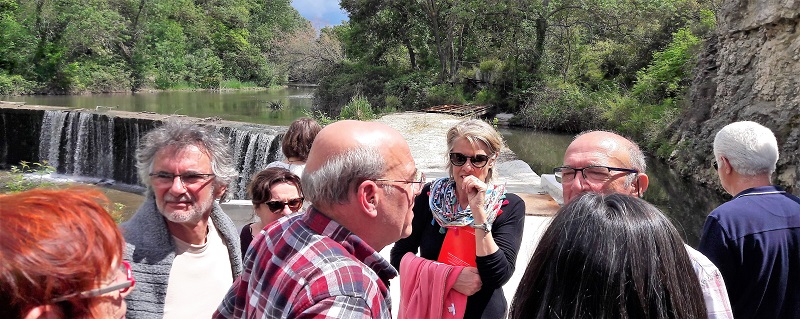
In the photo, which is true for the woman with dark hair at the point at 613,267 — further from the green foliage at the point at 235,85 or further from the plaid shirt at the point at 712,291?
the green foliage at the point at 235,85

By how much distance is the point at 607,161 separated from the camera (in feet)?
6.70

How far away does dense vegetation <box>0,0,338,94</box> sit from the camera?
28.5 metres

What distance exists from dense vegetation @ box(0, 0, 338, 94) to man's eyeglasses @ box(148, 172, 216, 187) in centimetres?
2792

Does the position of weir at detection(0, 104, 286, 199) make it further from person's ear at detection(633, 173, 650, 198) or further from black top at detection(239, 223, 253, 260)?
person's ear at detection(633, 173, 650, 198)

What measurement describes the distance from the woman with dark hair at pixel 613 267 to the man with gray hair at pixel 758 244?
0.91m

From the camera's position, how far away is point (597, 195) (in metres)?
1.26

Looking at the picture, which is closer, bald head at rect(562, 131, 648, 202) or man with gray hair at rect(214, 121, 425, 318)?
man with gray hair at rect(214, 121, 425, 318)

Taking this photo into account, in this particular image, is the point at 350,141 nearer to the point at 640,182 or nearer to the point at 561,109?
the point at 640,182

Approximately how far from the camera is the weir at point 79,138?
1237cm

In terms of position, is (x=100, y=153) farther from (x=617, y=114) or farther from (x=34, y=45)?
(x=34, y=45)

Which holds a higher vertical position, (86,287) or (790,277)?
(86,287)

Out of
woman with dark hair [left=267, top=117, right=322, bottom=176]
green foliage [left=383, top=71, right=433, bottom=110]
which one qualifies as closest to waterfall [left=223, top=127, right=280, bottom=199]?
woman with dark hair [left=267, top=117, right=322, bottom=176]

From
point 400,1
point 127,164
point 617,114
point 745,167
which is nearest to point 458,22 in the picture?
point 400,1

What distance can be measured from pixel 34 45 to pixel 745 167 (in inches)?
1312
